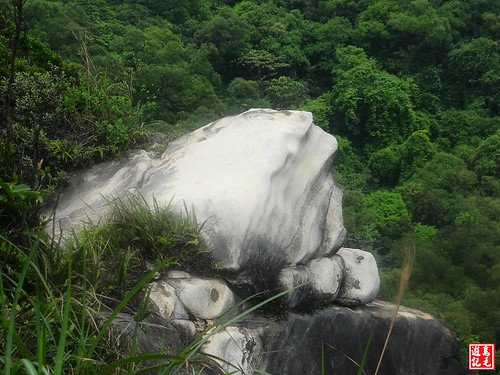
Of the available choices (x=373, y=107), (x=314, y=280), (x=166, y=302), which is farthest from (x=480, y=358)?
(x=373, y=107)

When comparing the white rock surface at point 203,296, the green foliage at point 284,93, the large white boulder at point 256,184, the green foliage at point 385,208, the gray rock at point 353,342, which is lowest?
the green foliage at point 385,208

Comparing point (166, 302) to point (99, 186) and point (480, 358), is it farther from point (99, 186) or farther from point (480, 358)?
point (480, 358)

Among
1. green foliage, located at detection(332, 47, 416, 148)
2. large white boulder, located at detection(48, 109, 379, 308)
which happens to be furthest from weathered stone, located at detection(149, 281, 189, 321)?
green foliage, located at detection(332, 47, 416, 148)

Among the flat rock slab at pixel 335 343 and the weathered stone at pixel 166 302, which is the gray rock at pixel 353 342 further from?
the weathered stone at pixel 166 302

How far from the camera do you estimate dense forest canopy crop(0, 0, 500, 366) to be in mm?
12188

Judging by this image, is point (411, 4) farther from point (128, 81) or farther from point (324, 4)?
point (128, 81)

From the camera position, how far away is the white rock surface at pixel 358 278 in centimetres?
412

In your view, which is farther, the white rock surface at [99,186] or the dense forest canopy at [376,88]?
the dense forest canopy at [376,88]

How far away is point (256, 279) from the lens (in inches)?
135

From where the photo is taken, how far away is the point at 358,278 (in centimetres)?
420

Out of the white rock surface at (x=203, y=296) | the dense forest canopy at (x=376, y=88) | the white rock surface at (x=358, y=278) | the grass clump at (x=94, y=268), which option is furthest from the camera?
the dense forest canopy at (x=376, y=88)

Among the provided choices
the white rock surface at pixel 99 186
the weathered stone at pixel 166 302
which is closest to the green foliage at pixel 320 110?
the white rock surface at pixel 99 186

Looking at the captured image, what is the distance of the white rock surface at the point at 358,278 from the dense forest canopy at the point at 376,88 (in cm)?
86

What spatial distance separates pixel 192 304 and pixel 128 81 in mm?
1946
